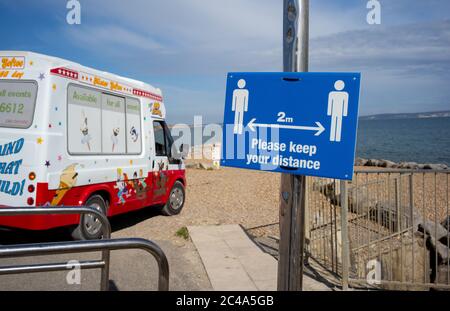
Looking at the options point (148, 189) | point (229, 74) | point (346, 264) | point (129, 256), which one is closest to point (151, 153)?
point (148, 189)

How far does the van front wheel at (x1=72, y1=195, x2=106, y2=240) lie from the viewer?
242 inches

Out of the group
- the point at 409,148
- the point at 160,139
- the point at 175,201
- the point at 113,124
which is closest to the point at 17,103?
the point at 113,124

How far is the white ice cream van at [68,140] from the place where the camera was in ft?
17.9

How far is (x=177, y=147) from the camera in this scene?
9.22 metres

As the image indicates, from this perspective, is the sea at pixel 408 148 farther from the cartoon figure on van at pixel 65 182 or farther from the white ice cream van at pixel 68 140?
the cartoon figure on van at pixel 65 182

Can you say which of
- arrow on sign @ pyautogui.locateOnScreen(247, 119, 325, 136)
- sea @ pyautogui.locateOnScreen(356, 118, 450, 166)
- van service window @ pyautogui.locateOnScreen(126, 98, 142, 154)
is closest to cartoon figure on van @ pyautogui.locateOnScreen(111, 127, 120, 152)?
van service window @ pyautogui.locateOnScreen(126, 98, 142, 154)

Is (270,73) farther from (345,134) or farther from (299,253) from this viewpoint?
(299,253)

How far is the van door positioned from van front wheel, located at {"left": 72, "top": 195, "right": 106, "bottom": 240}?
5.83 feet

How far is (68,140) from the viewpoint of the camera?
5859 mm

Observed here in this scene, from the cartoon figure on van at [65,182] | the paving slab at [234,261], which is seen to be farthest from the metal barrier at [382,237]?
the cartoon figure on van at [65,182]

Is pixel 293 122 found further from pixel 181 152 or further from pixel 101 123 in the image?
pixel 181 152

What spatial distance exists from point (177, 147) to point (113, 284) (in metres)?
4.70

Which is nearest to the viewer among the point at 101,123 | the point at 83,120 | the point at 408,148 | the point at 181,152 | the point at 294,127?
the point at 294,127

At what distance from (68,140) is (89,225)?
1427 mm
